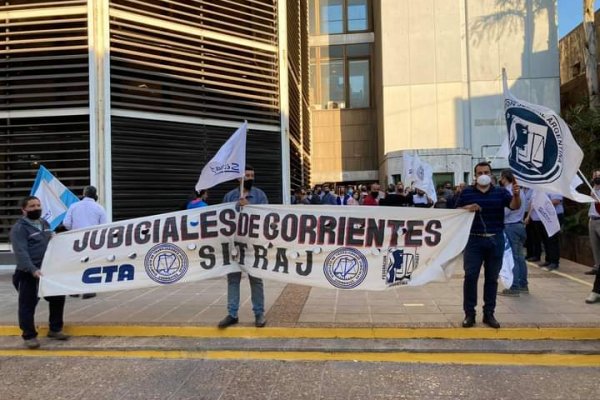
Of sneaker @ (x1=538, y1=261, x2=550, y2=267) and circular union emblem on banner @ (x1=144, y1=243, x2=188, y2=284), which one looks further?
sneaker @ (x1=538, y1=261, x2=550, y2=267)

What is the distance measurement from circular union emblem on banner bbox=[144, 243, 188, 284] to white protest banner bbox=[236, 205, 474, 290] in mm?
765

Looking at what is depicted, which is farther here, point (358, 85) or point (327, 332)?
point (358, 85)

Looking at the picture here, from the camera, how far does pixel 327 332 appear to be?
584cm

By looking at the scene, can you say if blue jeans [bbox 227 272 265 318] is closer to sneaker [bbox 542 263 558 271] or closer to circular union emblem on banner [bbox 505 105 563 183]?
circular union emblem on banner [bbox 505 105 563 183]

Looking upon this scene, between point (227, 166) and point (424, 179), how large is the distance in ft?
23.8

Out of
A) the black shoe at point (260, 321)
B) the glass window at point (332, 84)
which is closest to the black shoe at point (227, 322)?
the black shoe at point (260, 321)

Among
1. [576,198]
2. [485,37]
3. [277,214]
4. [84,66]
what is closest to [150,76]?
[84,66]

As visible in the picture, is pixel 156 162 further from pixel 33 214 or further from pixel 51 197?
pixel 33 214

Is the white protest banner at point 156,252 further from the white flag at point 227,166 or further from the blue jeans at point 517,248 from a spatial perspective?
the blue jeans at point 517,248

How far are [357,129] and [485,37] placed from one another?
8212 millimetres

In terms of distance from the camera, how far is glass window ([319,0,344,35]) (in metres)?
29.0

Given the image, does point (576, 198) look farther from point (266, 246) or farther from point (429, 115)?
point (429, 115)

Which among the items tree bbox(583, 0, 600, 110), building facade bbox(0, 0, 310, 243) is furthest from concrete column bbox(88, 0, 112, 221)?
tree bbox(583, 0, 600, 110)

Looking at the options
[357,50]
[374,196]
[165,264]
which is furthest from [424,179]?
[357,50]
